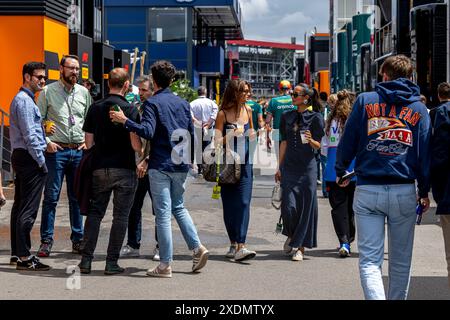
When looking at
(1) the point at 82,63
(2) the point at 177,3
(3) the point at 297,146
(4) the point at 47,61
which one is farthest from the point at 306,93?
(2) the point at 177,3

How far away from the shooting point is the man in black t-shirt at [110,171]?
26.5 feet

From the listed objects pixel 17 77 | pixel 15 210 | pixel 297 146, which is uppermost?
pixel 17 77

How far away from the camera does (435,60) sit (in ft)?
56.1

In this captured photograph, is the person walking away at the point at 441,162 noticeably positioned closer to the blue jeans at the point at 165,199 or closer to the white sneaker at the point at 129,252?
the blue jeans at the point at 165,199

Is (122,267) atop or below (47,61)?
below

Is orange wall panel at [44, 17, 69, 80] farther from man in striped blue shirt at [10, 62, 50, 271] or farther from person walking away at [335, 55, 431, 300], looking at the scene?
person walking away at [335, 55, 431, 300]

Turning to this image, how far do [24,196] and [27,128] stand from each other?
0.65 metres

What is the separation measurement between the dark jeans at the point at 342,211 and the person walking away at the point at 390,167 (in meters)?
3.31

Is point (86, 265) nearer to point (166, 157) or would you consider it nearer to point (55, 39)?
point (166, 157)

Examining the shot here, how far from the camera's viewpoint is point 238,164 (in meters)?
9.02

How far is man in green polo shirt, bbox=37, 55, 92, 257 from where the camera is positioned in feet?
29.5
